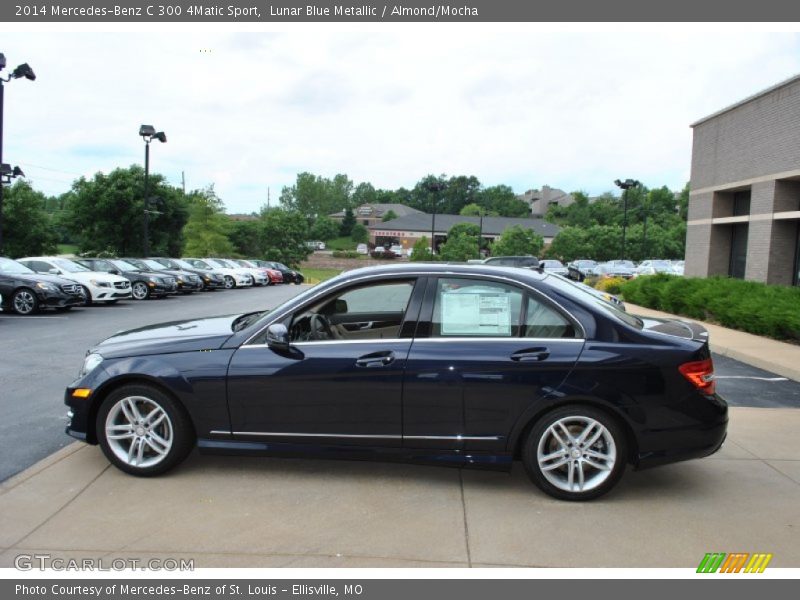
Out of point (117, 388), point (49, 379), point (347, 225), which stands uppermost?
point (347, 225)

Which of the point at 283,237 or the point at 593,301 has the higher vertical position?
the point at 283,237

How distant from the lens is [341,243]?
371ft

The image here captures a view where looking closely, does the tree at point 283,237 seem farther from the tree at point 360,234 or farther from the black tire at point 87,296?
the tree at point 360,234

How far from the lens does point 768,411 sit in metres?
6.52

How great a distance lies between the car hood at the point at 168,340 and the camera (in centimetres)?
441

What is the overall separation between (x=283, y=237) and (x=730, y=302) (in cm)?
4870

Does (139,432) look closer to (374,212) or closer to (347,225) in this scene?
(347,225)

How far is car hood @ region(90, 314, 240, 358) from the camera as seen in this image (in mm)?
4414

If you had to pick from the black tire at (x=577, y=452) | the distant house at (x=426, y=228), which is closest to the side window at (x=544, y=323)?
the black tire at (x=577, y=452)

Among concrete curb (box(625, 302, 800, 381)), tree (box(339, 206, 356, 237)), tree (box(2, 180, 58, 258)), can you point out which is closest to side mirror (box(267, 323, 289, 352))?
concrete curb (box(625, 302, 800, 381))

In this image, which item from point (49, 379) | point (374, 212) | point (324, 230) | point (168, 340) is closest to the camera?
point (168, 340)

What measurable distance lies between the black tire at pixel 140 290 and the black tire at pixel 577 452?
20.3m

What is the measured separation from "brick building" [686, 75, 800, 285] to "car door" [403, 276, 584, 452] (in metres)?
14.2

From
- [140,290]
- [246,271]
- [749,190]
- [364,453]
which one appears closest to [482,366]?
[364,453]
